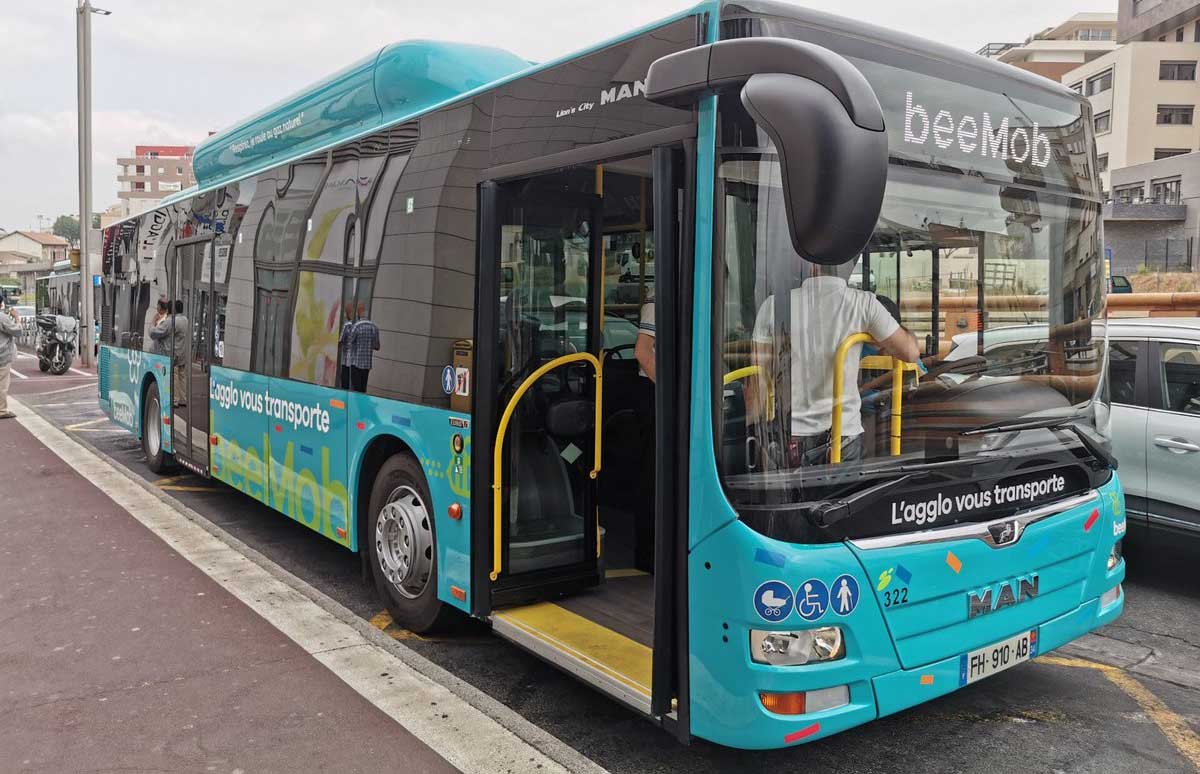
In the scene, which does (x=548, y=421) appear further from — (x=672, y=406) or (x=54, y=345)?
(x=54, y=345)

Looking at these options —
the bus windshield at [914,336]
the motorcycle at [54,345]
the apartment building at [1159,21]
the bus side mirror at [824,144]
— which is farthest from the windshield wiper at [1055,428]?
the apartment building at [1159,21]

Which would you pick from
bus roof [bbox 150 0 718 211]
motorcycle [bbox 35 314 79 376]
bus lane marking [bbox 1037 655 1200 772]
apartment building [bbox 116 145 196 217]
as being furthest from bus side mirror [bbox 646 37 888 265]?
apartment building [bbox 116 145 196 217]

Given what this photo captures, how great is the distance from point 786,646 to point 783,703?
0.19 metres

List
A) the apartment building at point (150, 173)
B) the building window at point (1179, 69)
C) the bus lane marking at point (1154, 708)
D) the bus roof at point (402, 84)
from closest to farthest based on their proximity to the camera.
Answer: the bus roof at point (402, 84) < the bus lane marking at point (1154, 708) < the building window at point (1179, 69) < the apartment building at point (150, 173)

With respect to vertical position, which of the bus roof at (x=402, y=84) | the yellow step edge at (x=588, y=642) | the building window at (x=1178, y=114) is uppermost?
the building window at (x=1178, y=114)

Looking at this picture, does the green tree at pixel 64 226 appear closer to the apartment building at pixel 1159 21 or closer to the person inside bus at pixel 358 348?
the apartment building at pixel 1159 21

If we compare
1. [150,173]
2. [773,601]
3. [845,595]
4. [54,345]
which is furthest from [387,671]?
[150,173]

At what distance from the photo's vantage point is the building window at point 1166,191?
46.8m

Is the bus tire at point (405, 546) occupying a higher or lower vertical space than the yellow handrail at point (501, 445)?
lower

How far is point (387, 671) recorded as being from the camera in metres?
4.79

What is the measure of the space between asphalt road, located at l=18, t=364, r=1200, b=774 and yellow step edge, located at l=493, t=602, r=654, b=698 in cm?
37

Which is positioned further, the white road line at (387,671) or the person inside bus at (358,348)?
the person inside bus at (358,348)

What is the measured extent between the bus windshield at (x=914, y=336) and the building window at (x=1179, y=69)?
59555 millimetres

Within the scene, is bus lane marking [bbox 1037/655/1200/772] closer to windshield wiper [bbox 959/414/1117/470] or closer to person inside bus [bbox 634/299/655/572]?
windshield wiper [bbox 959/414/1117/470]
